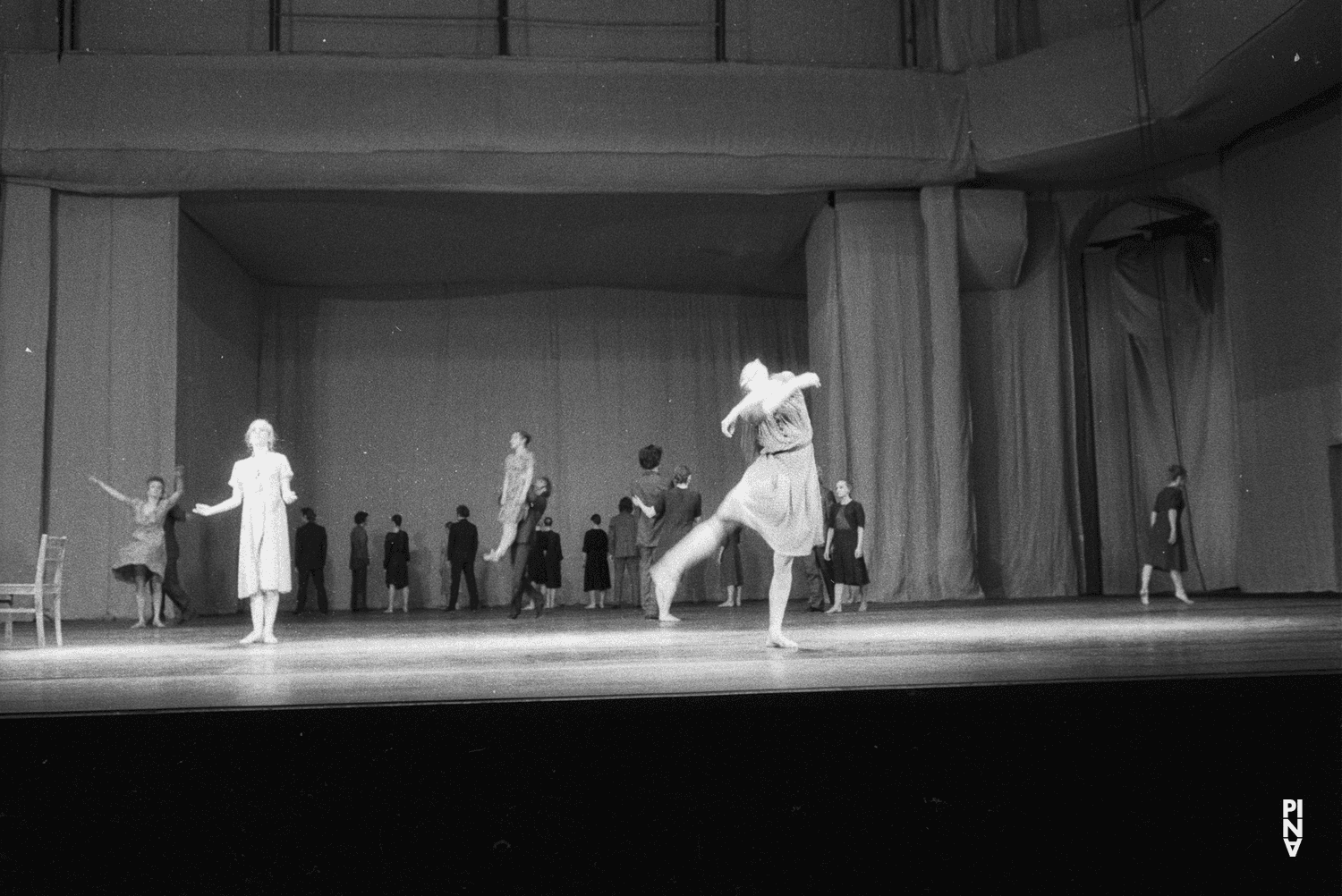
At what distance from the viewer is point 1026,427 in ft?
43.0

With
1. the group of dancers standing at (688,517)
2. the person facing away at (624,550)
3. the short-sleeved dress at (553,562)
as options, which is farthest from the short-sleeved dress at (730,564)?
the group of dancers standing at (688,517)

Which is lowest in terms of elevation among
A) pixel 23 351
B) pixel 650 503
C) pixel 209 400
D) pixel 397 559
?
pixel 397 559

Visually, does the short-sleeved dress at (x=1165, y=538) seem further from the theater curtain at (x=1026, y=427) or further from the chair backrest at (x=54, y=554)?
the chair backrest at (x=54, y=554)

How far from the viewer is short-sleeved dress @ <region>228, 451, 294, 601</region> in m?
7.13

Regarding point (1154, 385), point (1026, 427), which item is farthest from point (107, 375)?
point (1154, 385)

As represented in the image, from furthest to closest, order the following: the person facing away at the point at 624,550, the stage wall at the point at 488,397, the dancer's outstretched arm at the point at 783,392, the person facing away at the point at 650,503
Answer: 1. the stage wall at the point at 488,397
2. the person facing away at the point at 624,550
3. the person facing away at the point at 650,503
4. the dancer's outstretched arm at the point at 783,392

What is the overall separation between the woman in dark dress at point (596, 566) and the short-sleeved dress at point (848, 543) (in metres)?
4.52

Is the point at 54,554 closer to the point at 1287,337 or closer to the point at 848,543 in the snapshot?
the point at 848,543

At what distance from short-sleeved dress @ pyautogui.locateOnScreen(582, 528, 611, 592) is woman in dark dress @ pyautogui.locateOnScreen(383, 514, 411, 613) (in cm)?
236

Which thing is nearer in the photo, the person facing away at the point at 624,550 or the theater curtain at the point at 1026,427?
the theater curtain at the point at 1026,427

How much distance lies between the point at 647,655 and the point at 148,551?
6.95m

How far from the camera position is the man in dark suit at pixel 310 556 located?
47.9ft

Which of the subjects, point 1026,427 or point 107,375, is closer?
point 107,375

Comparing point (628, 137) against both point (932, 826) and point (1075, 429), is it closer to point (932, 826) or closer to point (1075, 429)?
point (1075, 429)
